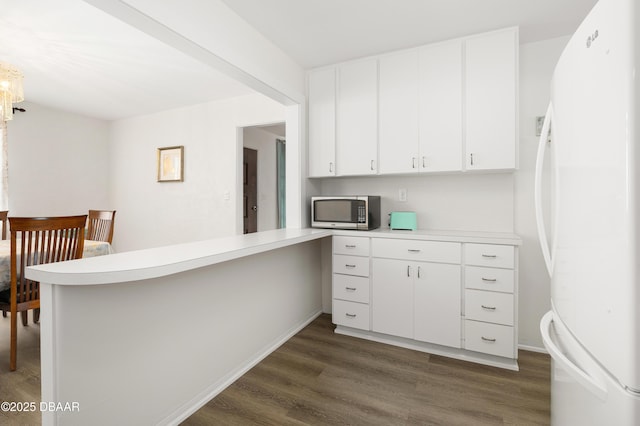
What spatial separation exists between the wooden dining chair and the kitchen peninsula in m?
0.93

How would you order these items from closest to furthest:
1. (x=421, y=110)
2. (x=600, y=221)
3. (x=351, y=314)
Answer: (x=600, y=221) → (x=421, y=110) → (x=351, y=314)

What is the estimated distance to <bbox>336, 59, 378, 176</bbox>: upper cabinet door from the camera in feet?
8.83

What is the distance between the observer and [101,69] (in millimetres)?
3141

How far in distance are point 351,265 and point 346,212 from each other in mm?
456

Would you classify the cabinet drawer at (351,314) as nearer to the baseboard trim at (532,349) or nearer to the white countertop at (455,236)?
the white countertop at (455,236)

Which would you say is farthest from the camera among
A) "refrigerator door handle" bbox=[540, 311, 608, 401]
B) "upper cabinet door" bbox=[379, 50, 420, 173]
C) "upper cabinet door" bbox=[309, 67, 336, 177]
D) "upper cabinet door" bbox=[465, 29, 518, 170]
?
"upper cabinet door" bbox=[309, 67, 336, 177]

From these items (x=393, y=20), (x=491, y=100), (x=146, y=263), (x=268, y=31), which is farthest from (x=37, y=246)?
(x=491, y=100)

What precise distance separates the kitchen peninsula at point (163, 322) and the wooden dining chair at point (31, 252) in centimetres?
93

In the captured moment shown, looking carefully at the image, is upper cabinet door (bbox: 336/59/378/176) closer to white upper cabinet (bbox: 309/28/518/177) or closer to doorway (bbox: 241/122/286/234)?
white upper cabinet (bbox: 309/28/518/177)

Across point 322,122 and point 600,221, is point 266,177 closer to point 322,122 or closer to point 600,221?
point 322,122

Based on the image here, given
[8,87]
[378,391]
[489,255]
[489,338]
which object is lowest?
[378,391]

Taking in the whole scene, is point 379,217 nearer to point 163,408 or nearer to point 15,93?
point 163,408

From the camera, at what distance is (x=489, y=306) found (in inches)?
85.4

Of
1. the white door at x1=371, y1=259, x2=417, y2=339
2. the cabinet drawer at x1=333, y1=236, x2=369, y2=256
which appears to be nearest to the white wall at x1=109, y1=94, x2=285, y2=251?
the cabinet drawer at x1=333, y1=236, x2=369, y2=256
